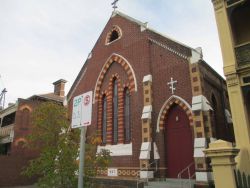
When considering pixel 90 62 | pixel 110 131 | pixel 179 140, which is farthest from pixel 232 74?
pixel 90 62

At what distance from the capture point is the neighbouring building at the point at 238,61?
10383mm

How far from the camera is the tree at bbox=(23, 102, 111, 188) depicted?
8.50 m

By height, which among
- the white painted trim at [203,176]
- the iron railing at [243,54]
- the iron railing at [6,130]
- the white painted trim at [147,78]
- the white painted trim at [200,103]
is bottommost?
the white painted trim at [203,176]

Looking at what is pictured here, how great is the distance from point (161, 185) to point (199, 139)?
2898mm

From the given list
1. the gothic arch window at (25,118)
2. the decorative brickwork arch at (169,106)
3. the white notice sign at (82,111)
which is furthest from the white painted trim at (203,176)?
the gothic arch window at (25,118)

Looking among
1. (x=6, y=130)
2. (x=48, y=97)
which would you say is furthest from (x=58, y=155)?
(x=48, y=97)

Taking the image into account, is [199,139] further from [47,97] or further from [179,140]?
[47,97]

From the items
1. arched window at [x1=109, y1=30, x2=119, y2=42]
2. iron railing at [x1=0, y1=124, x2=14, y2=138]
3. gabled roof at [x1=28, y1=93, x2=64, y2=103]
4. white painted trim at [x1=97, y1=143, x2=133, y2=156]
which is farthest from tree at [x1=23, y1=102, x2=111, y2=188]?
gabled roof at [x1=28, y1=93, x2=64, y2=103]

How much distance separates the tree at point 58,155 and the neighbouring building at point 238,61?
17.8 feet

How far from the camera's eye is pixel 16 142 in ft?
81.5

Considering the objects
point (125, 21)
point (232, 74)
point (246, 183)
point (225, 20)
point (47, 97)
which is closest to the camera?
point (246, 183)

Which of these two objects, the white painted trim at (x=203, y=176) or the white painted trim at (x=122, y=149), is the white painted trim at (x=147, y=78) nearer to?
the white painted trim at (x=122, y=149)

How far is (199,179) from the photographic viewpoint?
1209 centimetres

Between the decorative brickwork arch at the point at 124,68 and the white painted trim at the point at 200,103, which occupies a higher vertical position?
the decorative brickwork arch at the point at 124,68
